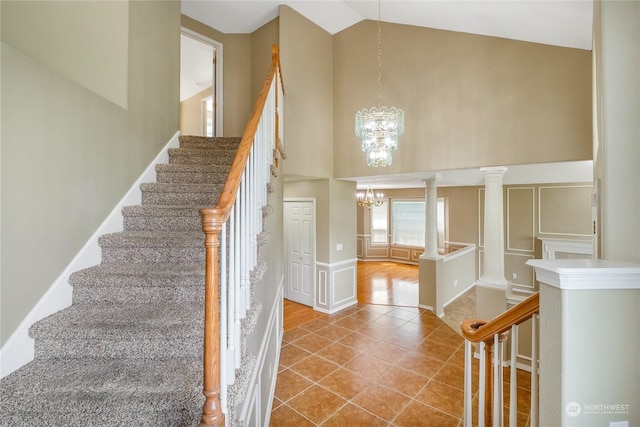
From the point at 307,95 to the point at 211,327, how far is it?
14.8ft

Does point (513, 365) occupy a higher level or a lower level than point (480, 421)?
higher

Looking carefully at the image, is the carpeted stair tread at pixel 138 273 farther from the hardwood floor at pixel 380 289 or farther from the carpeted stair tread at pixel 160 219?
the hardwood floor at pixel 380 289

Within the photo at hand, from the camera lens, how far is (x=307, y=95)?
489cm

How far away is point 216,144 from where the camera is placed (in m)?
3.60

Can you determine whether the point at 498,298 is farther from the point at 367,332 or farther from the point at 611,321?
the point at 611,321

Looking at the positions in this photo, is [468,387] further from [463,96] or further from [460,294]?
[460,294]

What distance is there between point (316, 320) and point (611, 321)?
427cm

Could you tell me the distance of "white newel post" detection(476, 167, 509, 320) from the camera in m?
3.95

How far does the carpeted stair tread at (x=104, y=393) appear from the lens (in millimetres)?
1219

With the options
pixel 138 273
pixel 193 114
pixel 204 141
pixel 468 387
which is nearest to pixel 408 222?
pixel 193 114

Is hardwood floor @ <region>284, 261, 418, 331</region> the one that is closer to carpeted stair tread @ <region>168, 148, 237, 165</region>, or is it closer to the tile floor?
the tile floor

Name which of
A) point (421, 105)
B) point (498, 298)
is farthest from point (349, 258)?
point (421, 105)

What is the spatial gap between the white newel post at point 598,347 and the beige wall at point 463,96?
300 cm

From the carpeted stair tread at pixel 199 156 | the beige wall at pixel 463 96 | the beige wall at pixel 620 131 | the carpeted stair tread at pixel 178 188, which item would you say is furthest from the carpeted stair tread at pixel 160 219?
the beige wall at pixel 463 96
